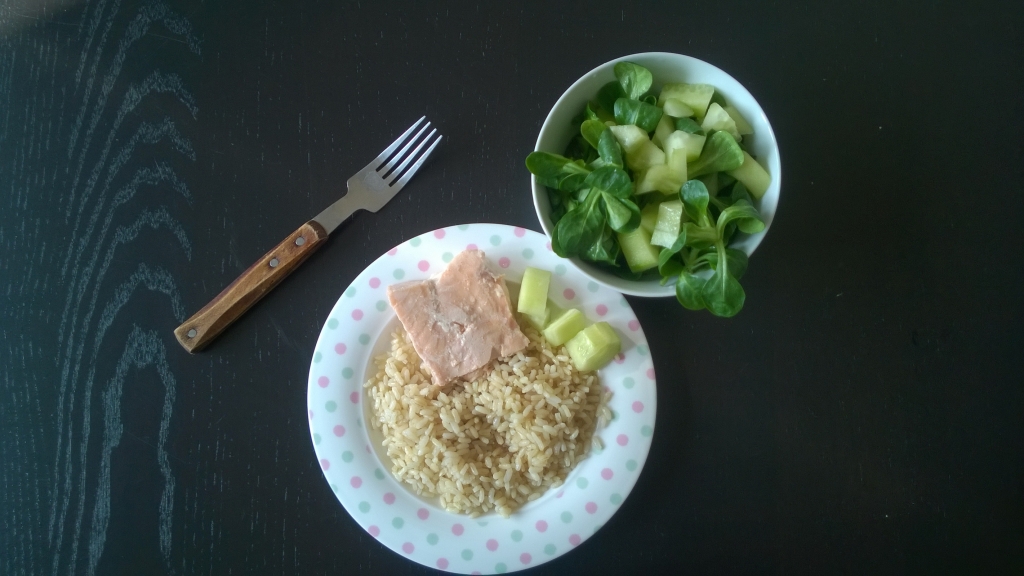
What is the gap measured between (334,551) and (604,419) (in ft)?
1.98

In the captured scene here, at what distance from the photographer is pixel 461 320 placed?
3.71 feet

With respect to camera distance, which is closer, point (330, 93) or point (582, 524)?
point (582, 524)

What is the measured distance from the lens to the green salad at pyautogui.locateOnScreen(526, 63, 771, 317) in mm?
884

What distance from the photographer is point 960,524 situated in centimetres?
120

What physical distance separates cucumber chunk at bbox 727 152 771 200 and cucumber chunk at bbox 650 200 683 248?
0.38ft

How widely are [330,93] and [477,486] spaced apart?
0.85 meters

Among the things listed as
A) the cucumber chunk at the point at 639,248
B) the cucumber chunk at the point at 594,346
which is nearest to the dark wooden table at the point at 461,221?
the cucumber chunk at the point at 594,346

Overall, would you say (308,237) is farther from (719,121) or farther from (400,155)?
(719,121)

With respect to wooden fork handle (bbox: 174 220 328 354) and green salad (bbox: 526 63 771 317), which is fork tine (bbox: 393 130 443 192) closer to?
wooden fork handle (bbox: 174 220 328 354)

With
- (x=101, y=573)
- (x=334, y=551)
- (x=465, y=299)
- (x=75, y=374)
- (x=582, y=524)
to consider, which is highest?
(x=75, y=374)

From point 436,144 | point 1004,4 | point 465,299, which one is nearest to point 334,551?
point 465,299

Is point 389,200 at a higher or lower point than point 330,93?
lower

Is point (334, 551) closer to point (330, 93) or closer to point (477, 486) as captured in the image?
point (477, 486)

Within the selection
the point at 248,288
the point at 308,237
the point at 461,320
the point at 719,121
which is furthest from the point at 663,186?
the point at 248,288
